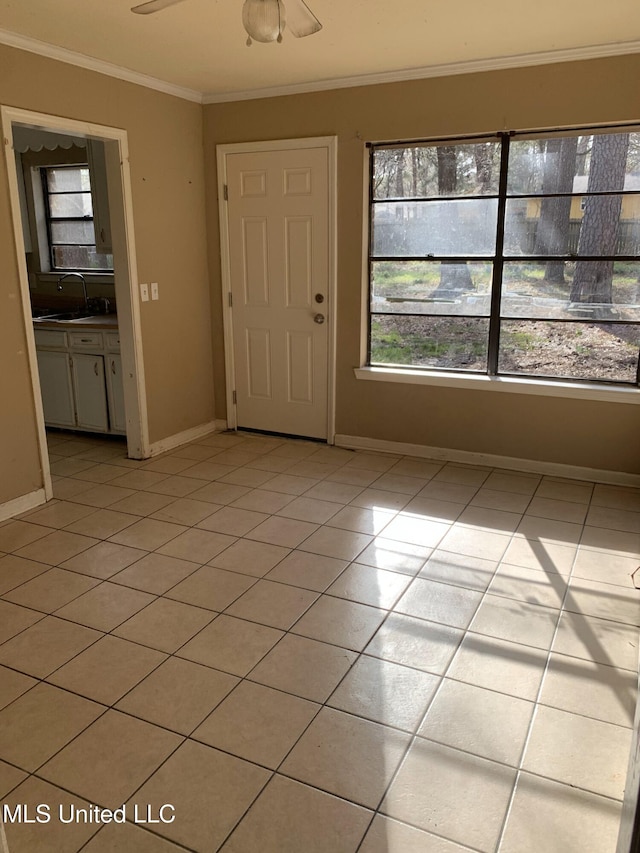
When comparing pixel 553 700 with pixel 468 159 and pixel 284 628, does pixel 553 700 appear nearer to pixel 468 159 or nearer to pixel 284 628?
pixel 284 628

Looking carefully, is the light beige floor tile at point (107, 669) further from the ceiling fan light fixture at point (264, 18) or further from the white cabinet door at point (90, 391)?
the white cabinet door at point (90, 391)

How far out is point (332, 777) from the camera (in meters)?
1.88

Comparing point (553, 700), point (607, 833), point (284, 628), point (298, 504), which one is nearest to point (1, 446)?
point (298, 504)

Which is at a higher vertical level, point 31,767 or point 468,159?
point 468,159

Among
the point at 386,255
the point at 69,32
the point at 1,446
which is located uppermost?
the point at 69,32

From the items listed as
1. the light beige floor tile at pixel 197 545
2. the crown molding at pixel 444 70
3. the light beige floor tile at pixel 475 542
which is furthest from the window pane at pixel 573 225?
the light beige floor tile at pixel 197 545

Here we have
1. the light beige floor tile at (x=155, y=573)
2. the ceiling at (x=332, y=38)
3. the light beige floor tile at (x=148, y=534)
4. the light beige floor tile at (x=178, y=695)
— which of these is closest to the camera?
the light beige floor tile at (x=178, y=695)

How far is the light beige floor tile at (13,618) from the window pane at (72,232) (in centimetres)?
387

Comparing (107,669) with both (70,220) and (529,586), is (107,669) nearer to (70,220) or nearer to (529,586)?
(529,586)

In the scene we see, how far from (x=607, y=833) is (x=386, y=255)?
3632 mm

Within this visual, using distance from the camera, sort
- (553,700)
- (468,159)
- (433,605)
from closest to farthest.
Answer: (553,700) → (433,605) → (468,159)

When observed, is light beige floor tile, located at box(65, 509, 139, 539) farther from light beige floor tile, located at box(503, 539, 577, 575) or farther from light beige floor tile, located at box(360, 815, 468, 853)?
light beige floor tile, located at box(360, 815, 468, 853)

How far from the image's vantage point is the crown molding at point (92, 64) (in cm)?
341

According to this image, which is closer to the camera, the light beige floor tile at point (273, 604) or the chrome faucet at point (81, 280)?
the light beige floor tile at point (273, 604)
